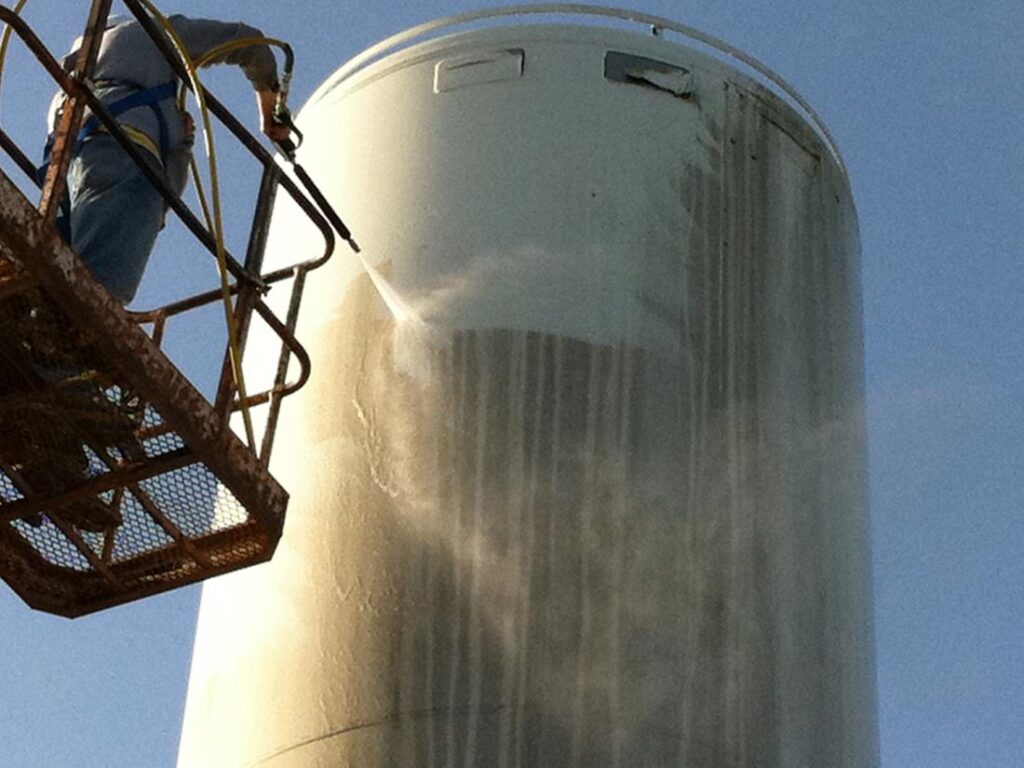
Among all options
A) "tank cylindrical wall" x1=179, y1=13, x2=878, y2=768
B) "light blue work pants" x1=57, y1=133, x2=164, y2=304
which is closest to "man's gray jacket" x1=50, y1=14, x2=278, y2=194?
"light blue work pants" x1=57, y1=133, x2=164, y2=304

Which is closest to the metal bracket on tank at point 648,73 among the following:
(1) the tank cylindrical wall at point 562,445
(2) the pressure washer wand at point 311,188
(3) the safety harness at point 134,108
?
(1) the tank cylindrical wall at point 562,445

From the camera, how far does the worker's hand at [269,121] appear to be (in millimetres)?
9742

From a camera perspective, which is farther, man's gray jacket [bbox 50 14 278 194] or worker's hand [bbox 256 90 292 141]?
worker's hand [bbox 256 90 292 141]

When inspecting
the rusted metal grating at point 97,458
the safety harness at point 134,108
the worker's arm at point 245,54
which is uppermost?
the worker's arm at point 245,54

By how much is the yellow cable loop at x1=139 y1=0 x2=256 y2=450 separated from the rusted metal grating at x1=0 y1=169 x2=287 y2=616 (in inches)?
7.7

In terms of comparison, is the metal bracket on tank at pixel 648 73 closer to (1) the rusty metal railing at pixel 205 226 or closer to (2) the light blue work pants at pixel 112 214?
(1) the rusty metal railing at pixel 205 226

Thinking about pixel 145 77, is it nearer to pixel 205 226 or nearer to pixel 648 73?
pixel 205 226

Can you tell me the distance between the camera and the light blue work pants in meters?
8.80

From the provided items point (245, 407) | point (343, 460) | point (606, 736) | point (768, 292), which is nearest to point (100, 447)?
point (245, 407)

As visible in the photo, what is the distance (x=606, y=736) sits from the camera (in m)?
8.52

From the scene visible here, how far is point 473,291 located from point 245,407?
1.33 m

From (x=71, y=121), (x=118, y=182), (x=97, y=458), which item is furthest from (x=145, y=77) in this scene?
(x=97, y=458)

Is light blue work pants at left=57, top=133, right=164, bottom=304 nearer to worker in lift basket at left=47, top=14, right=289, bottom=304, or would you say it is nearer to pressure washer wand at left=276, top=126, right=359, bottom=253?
worker in lift basket at left=47, top=14, right=289, bottom=304

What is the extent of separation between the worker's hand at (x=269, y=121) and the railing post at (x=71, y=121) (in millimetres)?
1263
